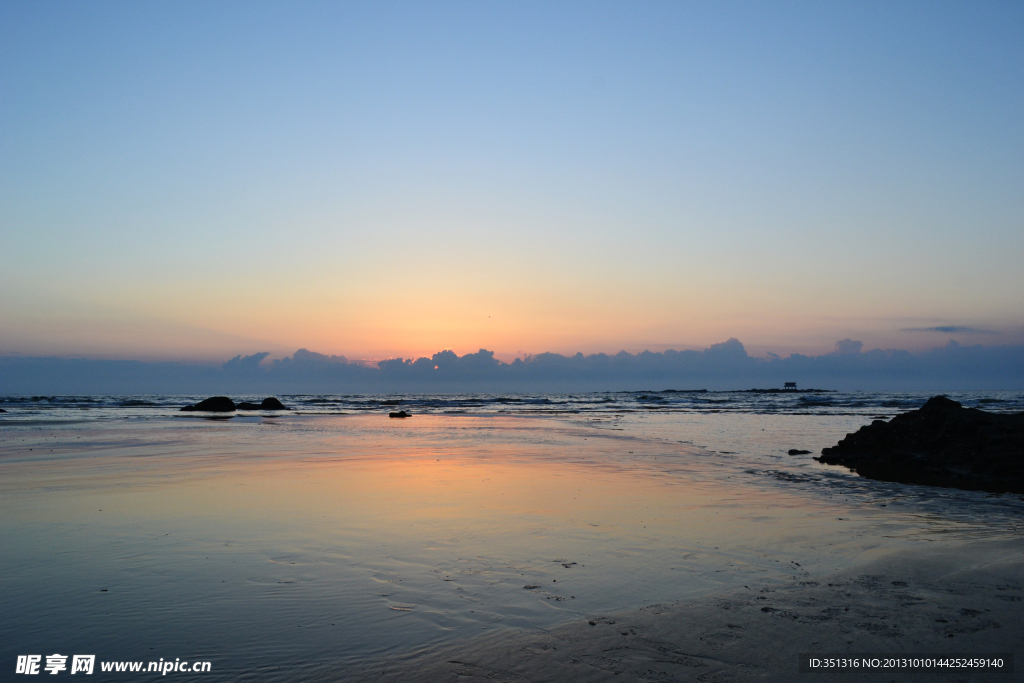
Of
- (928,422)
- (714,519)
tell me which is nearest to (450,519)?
(714,519)

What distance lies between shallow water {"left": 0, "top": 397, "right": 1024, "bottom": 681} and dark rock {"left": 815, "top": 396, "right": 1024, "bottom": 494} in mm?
1310

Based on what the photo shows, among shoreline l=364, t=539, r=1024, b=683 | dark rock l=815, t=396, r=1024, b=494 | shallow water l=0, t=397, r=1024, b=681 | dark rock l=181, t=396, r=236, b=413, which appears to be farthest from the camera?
dark rock l=181, t=396, r=236, b=413

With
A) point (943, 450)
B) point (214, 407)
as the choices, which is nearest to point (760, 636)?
point (943, 450)

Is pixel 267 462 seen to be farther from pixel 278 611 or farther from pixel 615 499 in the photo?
pixel 278 611

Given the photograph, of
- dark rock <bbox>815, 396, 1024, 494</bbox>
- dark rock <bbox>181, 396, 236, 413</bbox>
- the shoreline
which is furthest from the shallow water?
dark rock <bbox>181, 396, 236, 413</bbox>

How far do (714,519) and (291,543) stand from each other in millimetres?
5367

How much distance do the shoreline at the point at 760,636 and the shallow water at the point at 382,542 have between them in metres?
0.27

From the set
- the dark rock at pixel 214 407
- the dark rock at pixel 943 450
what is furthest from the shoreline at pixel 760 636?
the dark rock at pixel 214 407

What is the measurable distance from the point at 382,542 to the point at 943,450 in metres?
13.3

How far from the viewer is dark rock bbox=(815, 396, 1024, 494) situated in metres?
11.3

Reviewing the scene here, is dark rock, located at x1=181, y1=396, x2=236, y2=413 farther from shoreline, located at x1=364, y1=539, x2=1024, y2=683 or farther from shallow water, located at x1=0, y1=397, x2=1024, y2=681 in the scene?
shoreline, located at x1=364, y1=539, x2=1024, y2=683

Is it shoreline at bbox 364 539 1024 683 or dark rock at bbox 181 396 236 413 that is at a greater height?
shoreline at bbox 364 539 1024 683

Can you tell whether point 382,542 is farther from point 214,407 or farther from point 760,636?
point 214,407

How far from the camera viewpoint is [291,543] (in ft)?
21.5
